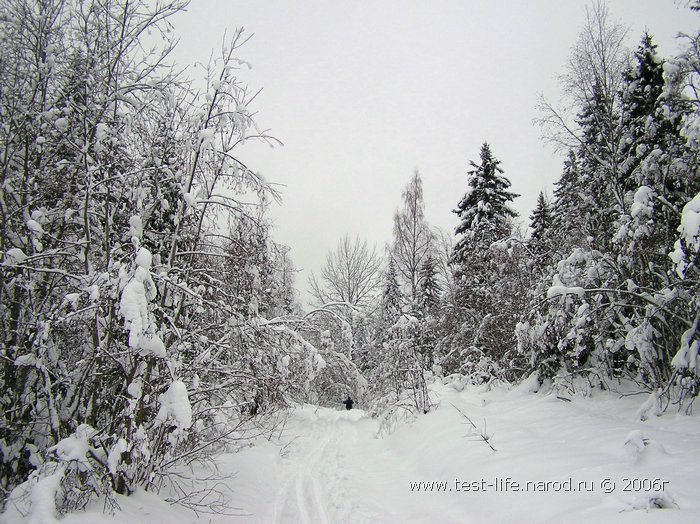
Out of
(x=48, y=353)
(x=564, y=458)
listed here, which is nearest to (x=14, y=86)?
(x=48, y=353)

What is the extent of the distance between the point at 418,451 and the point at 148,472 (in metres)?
5.77

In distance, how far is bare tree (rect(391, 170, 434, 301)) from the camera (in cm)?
1638

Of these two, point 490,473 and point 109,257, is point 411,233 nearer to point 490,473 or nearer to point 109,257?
point 490,473

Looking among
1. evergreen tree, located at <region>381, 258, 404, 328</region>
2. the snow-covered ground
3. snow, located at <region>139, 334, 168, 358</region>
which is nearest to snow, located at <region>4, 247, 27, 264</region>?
snow, located at <region>139, 334, 168, 358</region>

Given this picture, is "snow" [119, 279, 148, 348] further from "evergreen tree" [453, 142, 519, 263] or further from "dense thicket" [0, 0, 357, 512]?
"evergreen tree" [453, 142, 519, 263]

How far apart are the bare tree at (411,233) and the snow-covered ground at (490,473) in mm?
7680

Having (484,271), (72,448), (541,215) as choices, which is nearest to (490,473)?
(72,448)

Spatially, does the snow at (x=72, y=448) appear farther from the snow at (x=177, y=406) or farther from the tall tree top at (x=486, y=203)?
the tall tree top at (x=486, y=203)

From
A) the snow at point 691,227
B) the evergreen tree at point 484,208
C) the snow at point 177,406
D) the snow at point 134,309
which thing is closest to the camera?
the snow at point 134,309

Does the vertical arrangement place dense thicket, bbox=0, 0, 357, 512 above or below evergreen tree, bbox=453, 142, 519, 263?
below

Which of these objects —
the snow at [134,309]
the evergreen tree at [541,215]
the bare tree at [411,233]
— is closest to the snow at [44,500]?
the snow at [134,309]

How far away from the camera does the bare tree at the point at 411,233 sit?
16375 millimetres

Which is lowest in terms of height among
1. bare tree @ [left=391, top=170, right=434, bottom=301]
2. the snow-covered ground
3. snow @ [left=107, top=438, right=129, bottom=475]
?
the snow-covered ground

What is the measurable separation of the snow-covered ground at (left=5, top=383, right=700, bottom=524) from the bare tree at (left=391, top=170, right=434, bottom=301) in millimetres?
7680
